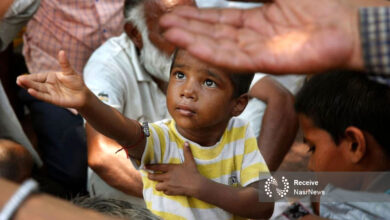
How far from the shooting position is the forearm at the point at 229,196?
Answer: 69.7 inches

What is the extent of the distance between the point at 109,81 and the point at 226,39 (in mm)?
1421

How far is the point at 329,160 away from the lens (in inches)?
80.4

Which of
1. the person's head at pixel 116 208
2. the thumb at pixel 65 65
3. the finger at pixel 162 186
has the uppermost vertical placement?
the thumb at pixel 65 65

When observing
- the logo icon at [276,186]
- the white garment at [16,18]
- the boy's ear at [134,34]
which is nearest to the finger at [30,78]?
the logo icon at [276,186]

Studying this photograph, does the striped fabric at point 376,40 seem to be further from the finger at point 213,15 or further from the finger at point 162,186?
the finger at point 162,186

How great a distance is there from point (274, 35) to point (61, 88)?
2.11 ft

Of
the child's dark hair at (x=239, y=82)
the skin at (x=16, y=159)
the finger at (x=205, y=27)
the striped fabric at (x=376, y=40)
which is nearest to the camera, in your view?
the striped fabric at (x=376, y=40)

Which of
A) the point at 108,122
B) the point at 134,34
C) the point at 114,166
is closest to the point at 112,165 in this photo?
the point at 114,166

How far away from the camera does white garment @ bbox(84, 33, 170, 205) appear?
263 cm

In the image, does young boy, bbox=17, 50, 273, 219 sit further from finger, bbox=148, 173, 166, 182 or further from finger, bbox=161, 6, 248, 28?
finger, bbox=161, 6, 248, 28

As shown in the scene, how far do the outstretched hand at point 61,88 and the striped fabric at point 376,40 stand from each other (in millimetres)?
796

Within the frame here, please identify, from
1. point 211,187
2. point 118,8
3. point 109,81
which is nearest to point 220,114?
point 211,187

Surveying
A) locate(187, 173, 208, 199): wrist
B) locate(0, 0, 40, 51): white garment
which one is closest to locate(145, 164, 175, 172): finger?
locate(187, 173, 208, 199): wrist

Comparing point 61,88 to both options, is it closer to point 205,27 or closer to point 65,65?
point 65,65
